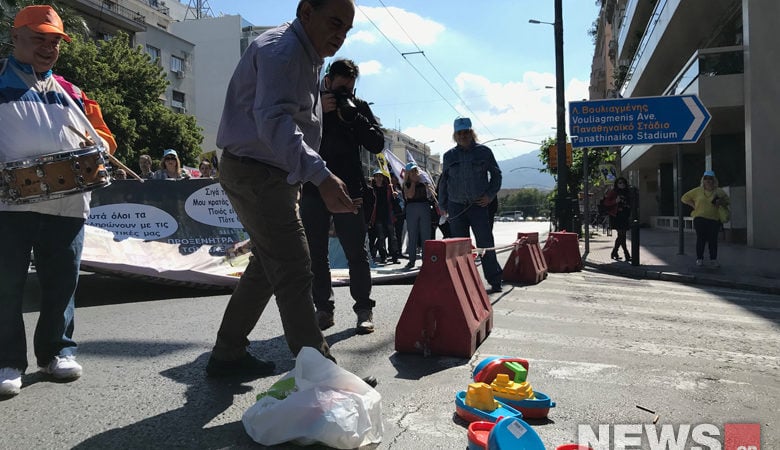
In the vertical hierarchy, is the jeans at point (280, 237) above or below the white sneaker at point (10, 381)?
above

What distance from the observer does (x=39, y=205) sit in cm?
290

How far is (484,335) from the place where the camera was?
163 inches

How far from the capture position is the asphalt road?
2.40 meters

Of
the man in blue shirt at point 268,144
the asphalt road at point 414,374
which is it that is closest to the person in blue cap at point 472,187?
the asphalt road at point 414,374

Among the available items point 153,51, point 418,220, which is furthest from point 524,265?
point 153,51

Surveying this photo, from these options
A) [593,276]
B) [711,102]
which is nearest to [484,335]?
[593,276]

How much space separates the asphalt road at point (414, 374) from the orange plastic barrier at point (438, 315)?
0.31ft

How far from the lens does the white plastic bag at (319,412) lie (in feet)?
6.80

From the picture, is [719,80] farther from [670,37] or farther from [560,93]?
[670,37]

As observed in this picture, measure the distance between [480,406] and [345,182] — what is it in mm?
2161

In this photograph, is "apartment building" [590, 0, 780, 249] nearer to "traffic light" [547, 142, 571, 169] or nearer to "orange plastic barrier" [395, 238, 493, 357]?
"traffic light" [547, 142, 571, 169]

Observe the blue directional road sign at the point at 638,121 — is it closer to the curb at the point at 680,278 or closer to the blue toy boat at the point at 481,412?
the curb at the point at 680,278

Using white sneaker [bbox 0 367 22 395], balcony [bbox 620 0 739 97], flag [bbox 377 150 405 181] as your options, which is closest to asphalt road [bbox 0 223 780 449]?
white sneaker [bbox 0 367 22 395]

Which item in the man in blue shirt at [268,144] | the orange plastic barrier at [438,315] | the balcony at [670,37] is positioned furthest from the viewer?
the balcony at [670,37]
